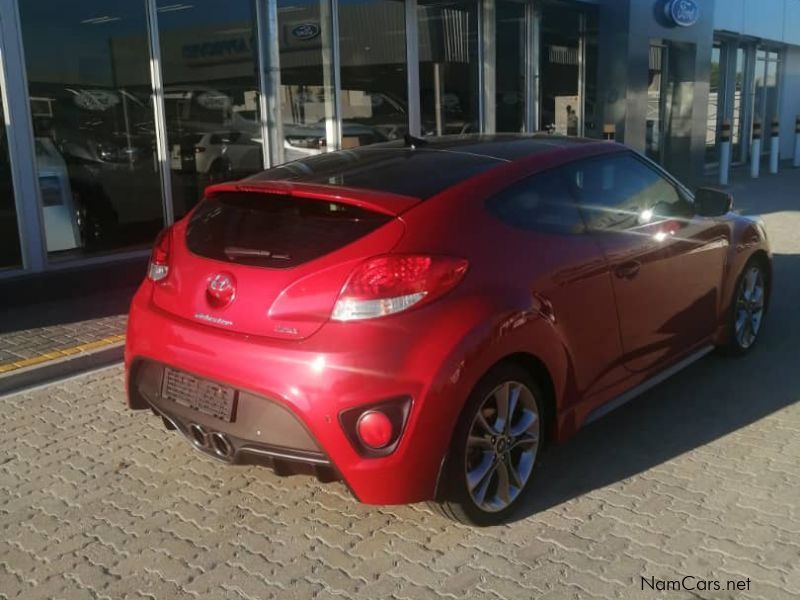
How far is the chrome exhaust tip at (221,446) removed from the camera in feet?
11.0

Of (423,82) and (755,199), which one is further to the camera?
(755,199)

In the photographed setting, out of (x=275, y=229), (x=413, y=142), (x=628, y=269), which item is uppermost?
(x=413, y=142)

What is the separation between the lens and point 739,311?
5.54 m

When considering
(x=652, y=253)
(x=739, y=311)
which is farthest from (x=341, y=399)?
(x=739, y=311)

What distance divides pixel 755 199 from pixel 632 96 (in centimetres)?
288

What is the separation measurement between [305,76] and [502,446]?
7569mm

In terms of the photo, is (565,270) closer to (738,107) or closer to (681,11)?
(681,11)

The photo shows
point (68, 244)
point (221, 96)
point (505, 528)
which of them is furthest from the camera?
point (221, 96)

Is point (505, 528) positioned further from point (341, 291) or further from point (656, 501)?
point (341, 291)

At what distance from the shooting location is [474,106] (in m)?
12.8

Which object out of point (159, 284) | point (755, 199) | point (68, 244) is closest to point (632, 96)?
point (755, 199)

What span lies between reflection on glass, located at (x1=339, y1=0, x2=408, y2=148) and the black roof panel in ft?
20.8

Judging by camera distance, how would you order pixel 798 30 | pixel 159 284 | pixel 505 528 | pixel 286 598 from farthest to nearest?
1. pixel 798 30
2. pixel 159 284
3. pixel 505 528
4. pixel 286 598

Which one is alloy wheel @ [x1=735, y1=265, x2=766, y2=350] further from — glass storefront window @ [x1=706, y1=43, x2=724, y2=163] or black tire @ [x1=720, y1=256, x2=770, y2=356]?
glass storefront window @ [x1=706, y1=43, x2=724, y2=163]
